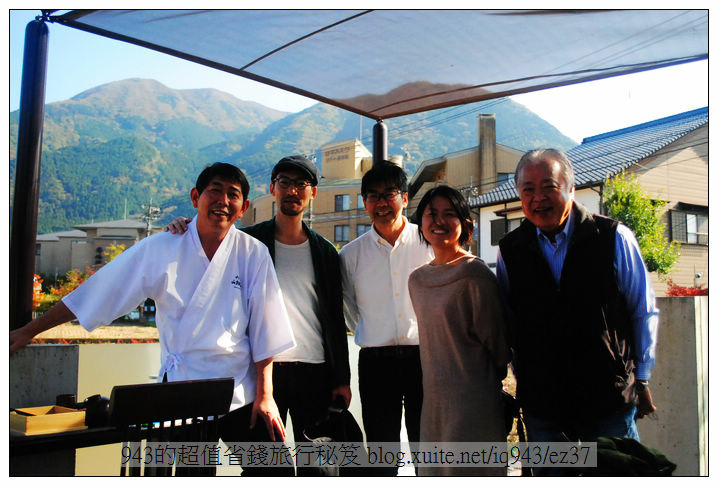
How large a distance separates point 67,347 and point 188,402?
3.85 feet

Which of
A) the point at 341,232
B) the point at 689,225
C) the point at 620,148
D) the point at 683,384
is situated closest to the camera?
the point at 683,384

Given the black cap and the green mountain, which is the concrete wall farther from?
the green mountain

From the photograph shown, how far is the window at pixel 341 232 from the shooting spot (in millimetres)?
40406

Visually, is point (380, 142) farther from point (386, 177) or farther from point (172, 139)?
point (172, 139)

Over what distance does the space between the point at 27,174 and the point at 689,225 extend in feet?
77.4

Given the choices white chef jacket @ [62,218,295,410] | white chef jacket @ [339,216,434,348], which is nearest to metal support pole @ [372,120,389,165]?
white chef jacket @ [339,216,434,348]

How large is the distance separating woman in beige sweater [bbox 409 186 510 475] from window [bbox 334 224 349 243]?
1492 inches

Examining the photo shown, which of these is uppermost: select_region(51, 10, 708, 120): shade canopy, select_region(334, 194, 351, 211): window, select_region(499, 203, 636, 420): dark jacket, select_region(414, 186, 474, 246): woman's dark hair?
select_region(334, 194, 351, 211): window

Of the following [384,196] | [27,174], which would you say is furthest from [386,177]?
[27,174]

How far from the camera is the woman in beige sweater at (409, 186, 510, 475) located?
7.35ft

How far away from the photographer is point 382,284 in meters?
2.93

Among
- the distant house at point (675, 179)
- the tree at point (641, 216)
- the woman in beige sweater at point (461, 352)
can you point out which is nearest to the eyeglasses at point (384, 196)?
the woman in beige sweater at point (461, 352)

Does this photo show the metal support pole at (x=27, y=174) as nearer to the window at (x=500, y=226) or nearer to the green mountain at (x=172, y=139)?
the window at (x=500, y=226)

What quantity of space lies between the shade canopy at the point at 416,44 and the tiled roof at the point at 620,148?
57.9 feet
